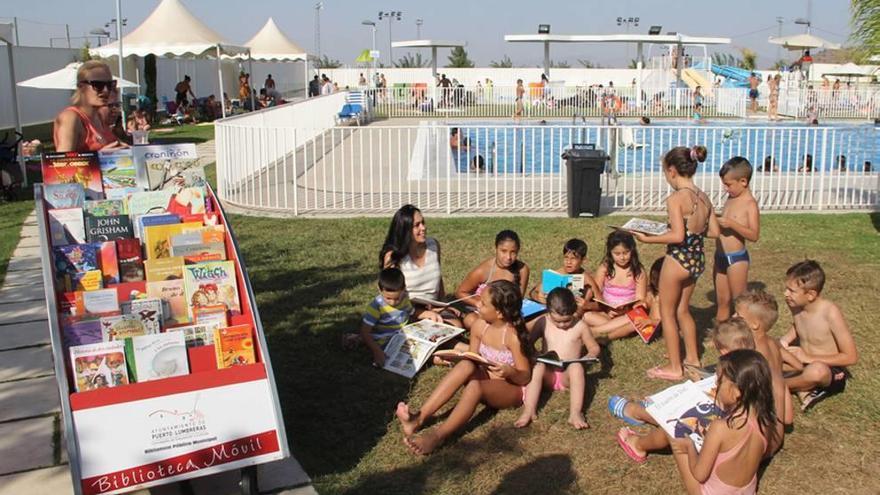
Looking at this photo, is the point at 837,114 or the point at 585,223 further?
the point at 837,114

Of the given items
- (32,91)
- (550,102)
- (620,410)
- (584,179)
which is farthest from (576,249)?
(550,102)

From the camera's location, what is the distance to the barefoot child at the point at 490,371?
501 cm

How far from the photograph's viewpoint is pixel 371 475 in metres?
4.58

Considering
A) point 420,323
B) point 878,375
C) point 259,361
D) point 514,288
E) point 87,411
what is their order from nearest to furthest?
point 87,411, point 259,361, point 514,288, point 878,375, point 420,323

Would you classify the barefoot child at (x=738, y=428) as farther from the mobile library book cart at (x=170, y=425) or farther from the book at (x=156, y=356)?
the book at (x=156, y=356)

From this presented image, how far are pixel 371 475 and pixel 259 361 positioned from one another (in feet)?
2.92

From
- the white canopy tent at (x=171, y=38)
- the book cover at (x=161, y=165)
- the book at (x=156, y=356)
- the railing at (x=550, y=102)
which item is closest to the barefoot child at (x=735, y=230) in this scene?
the book cover at (x=161, y=165)

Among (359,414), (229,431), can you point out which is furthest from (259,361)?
(359,414)

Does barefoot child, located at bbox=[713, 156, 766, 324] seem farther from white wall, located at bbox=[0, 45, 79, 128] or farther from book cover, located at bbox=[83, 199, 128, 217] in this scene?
white wall, located at bbox=[0, 45, 79, 128]

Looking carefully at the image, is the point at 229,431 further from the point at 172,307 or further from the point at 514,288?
→ the point at 514,288

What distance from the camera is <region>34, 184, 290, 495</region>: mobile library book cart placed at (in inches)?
153

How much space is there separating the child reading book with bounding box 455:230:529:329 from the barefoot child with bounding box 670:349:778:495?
258 cm

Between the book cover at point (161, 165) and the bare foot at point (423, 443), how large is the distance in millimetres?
2108

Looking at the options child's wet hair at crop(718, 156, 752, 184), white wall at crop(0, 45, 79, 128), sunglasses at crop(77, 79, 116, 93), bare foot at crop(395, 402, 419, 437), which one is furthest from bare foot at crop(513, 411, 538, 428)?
white wall at crop(0, 45, 79, 128)
